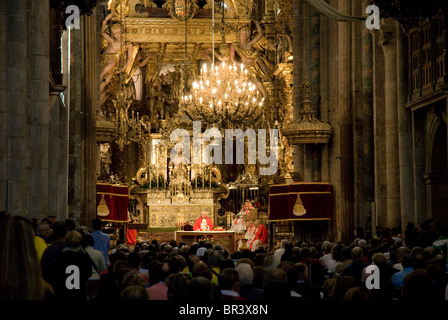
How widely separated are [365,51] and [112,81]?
17501 mm

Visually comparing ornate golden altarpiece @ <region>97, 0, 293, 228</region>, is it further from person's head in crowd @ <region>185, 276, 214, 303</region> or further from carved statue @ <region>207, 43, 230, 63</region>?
person's head in crowd @ <region>185, 276, 214, 303</region>

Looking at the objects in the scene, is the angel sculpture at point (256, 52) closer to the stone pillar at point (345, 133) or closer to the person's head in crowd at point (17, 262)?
the stone pillar at point (345, 133)

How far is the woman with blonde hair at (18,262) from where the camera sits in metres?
4.22

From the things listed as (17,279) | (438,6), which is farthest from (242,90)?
(17,279)

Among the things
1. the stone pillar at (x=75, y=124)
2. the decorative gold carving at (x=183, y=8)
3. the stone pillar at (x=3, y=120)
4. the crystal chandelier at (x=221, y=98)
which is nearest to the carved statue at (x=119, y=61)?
the decorative gold carving at (x=183, y=8)

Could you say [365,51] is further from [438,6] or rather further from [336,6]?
[438,6]

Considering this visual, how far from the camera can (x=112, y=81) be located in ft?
119

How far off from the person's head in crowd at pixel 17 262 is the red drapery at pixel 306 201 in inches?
789

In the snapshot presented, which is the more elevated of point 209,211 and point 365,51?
point 365,51

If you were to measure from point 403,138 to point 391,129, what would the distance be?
2.69ft

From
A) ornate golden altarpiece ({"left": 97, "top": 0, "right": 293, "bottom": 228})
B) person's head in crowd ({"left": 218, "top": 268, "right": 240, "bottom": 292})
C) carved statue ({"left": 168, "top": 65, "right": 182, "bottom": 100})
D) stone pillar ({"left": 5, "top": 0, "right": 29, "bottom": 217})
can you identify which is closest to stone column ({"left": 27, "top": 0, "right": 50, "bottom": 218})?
stone pillar ({"left": 5, "top": 0, "right": 29, "bottom": 217})
